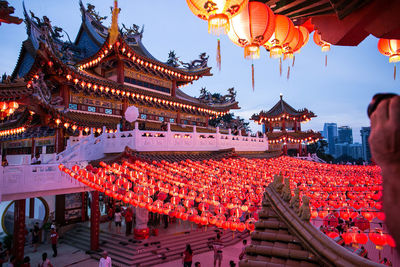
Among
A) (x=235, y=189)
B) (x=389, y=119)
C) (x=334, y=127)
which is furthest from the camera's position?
(x=334, y=127)

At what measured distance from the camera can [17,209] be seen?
10688 mm

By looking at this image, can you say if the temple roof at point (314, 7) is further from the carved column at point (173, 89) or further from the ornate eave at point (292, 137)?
the ornate eave at point (292, 137)

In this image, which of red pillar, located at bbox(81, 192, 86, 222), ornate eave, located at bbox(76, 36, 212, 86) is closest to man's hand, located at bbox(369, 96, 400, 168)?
red pillar, located at bbox(81, 192, 86, 222)

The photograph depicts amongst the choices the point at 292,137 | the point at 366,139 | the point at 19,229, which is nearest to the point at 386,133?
the point at 366,139

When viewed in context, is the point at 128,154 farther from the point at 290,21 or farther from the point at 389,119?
the point at 389,119

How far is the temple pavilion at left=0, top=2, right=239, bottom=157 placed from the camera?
12812mm

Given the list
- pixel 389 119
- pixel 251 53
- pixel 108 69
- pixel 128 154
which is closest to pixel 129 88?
pixel 108 69

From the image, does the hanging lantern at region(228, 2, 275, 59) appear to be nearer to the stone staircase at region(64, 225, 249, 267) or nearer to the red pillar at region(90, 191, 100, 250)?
the stone staircase at region(64, 225, 249, 267)

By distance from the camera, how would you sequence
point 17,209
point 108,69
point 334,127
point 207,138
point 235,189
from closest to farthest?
1. point 235,189
2. point 17,209
3. point 207,138
4. point 108,69
5. point 334,127

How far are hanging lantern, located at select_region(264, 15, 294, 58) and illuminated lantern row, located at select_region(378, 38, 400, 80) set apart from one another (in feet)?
5.46

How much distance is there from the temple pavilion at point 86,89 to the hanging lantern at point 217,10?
789 cm

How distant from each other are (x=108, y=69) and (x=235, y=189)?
15.4 meters

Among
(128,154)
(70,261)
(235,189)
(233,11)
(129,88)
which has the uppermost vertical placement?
(129,88)

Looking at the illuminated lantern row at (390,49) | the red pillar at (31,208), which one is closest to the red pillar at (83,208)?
the red pillar at (31,208)
